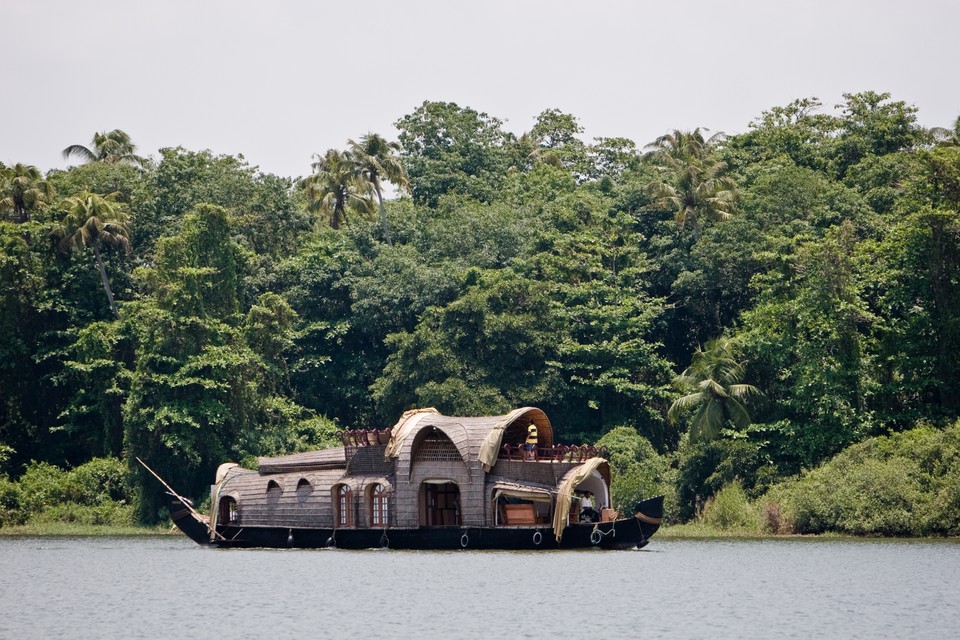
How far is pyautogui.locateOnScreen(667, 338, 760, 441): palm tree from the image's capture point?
41156 millimetres

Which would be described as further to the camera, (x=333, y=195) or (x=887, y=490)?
(x=333, y=195)

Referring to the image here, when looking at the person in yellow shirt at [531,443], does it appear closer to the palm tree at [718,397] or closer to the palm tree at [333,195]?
the palm tree at [718,397]

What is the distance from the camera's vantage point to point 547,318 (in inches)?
1874

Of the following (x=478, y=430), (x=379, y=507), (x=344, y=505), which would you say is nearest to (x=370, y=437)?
(x=379, y=507)

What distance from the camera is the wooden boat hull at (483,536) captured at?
102 ft

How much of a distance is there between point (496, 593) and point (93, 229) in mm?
30614

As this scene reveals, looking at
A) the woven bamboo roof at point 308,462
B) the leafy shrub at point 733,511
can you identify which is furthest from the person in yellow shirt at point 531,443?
the leafy shrub at point 733,511

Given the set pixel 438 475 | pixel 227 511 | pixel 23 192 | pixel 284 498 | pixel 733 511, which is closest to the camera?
pixel 438 475

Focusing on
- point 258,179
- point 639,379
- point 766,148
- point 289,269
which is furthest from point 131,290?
point 766,148

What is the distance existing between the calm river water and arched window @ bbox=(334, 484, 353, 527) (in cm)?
89

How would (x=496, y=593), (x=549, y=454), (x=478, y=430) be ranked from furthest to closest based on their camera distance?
(x=549, y=454)
(x=478, y=430)
(x=496, y=593)

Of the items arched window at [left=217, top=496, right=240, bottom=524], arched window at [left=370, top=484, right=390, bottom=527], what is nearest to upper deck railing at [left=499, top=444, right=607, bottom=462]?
arched window at [left=370, top=484, right=390, bottom=527]

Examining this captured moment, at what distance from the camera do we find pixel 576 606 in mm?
22250

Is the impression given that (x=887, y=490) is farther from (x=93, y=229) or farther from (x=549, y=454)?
(x=93, y=229)
